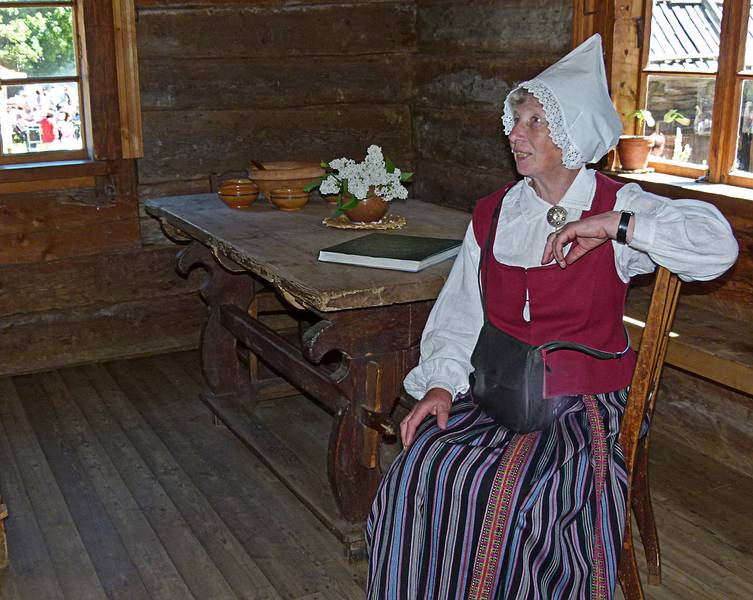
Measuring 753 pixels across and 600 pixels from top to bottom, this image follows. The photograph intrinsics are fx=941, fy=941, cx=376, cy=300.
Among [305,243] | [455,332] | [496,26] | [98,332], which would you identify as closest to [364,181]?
[305,243]

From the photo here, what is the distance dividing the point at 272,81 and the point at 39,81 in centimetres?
108

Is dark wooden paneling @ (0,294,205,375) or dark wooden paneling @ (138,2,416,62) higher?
dark wooden paneling @ (138,2,416,62)

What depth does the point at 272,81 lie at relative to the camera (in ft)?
15.1

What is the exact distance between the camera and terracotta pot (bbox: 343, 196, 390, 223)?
3098mm

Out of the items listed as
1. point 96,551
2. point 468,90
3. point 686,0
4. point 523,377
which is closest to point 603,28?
point 686,0

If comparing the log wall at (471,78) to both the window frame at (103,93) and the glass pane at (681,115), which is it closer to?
the glass pane at (681,115)

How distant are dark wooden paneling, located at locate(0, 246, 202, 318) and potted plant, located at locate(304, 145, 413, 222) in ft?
5.55

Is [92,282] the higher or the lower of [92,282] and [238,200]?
the lower

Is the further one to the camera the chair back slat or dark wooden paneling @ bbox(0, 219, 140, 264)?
dark wooden paneling @ bbox(0, 219, 140, 264)

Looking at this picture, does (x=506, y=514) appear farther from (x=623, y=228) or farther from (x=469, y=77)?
(x=469, y=77)

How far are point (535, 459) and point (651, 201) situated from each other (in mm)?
649

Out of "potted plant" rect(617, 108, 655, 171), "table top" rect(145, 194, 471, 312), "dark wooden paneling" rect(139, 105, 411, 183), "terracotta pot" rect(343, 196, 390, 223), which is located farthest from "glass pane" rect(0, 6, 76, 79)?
"potted plant" rect(617, 108, 655, 171)

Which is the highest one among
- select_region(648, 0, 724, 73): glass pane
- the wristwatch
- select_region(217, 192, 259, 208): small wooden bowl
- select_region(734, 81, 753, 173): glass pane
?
select_region(648, 0, 724, 73): glass pane

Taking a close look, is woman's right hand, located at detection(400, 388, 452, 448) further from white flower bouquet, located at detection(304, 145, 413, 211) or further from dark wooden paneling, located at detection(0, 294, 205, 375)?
dark wooden paneling, located at detection(0, 294, 205, 375)
